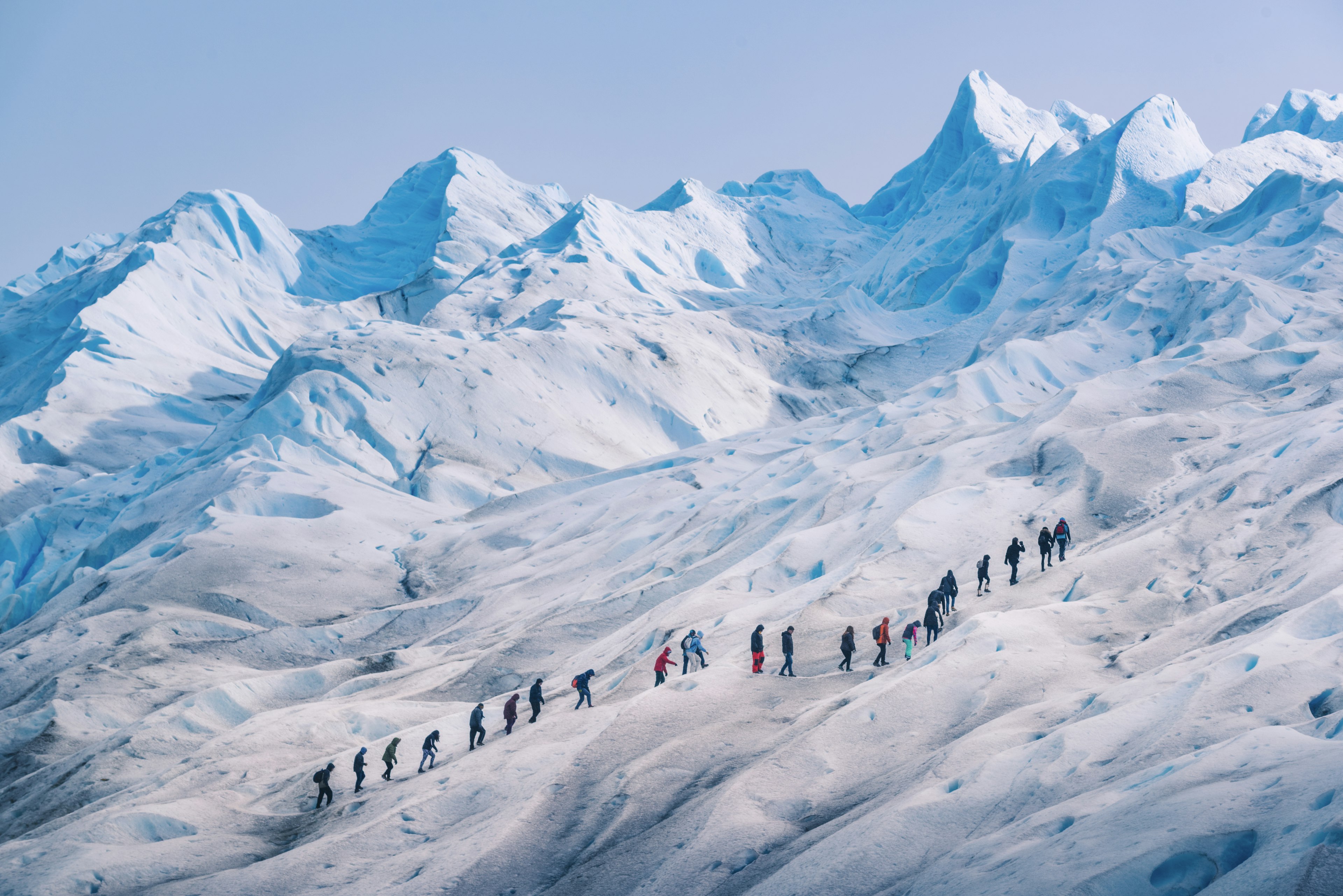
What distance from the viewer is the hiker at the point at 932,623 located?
20.0 meters

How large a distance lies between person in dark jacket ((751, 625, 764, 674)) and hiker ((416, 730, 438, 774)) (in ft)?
23.0

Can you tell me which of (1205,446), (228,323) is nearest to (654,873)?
(1205,446)

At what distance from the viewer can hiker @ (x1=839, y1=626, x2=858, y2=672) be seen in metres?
19.6

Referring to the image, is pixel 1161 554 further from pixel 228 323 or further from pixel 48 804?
pixel 228 323

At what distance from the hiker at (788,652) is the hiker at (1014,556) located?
610 centimetres

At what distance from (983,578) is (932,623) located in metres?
2.92

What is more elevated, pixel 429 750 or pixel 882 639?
pixel 429 750

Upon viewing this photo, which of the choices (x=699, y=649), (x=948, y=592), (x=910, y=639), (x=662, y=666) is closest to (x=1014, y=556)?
(x=948, y=592)

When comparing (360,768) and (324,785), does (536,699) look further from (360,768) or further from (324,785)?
(324,785)

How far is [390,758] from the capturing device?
20328 millimetres

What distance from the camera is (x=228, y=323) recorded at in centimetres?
9231

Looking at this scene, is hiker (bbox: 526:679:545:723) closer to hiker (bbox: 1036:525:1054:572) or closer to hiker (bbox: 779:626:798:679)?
hiker (bbox: 779:626:798:679)

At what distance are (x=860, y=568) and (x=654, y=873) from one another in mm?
13230

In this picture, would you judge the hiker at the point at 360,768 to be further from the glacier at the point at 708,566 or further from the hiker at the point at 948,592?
the hiker at the point at 948,592
